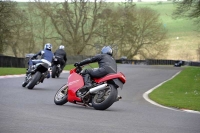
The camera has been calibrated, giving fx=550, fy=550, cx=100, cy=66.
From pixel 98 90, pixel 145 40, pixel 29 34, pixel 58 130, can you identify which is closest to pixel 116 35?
pixel 29 34

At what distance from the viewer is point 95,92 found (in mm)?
12867

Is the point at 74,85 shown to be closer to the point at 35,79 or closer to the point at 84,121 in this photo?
the point at 84,121

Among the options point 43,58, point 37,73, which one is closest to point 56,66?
point 43,58

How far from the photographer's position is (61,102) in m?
13.6

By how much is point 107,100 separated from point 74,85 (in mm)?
1176

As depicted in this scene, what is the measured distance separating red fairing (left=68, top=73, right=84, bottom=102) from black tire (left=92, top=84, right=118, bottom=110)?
57 centimetres

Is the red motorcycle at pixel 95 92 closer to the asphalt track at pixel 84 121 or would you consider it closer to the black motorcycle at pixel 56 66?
the asphalt track at pixel 84 121

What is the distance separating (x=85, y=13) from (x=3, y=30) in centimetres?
2072

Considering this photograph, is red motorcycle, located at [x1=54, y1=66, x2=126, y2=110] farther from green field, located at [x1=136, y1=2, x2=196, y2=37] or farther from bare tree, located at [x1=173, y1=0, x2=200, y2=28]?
green field, located at [x1=136, y1=2, x2=196, y2=37]

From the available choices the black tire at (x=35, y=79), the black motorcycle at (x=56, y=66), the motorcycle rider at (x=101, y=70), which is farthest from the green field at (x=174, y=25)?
the motorcycle rider at (x=101, y=70)

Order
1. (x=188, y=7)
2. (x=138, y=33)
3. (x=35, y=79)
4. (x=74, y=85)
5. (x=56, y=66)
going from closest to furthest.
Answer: (x=74, y=85)
(x=35, y=79)
(x=56, y=66)
(x=188, y=7)
(x=138, y=33)

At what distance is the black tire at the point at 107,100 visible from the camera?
12.5 m

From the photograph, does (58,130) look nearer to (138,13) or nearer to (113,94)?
(113,94)

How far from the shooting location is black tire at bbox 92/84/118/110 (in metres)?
12.5
